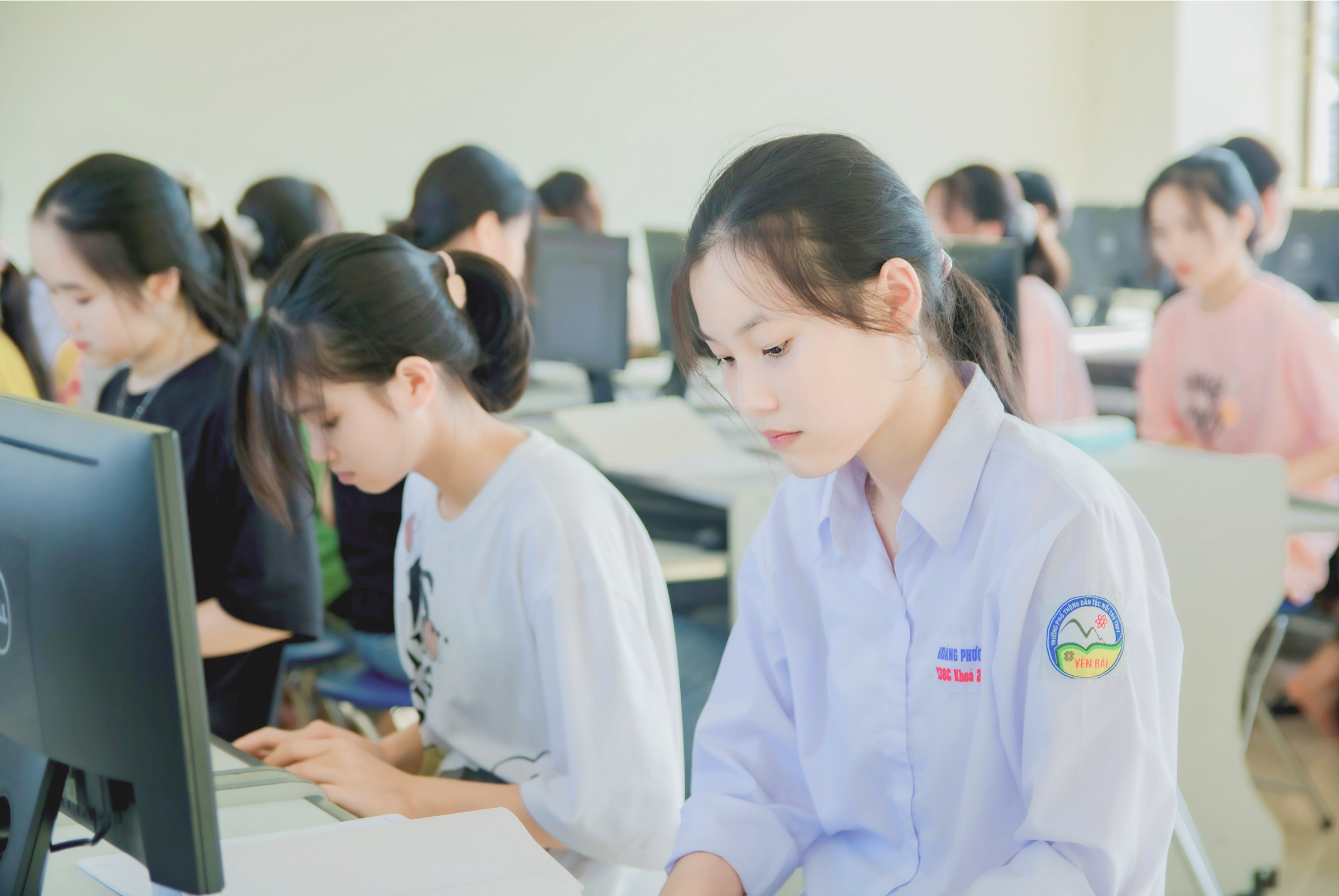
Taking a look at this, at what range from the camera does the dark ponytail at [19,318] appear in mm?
2834

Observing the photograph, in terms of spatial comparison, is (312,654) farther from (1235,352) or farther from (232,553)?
(1235,352)

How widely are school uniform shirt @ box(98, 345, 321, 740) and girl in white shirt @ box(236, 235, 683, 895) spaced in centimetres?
22

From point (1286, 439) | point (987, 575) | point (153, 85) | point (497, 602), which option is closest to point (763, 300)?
point (987, 575)

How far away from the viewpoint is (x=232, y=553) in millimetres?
1637

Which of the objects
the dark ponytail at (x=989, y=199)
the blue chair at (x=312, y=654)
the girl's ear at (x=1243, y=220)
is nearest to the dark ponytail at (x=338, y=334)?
the blue chair at (x=312, y=654)

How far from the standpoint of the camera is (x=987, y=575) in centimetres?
90

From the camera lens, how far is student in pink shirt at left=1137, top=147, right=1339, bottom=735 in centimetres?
244

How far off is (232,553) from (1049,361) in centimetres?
192

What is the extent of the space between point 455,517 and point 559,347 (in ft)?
6.61

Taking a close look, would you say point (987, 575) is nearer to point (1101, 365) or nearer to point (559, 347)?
point (559, 347)

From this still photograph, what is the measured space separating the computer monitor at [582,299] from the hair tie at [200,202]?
1210mm

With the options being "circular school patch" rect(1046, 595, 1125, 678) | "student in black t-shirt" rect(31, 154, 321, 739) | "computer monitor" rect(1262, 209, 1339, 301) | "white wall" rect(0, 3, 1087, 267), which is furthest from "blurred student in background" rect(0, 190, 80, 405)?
"computer monitor" rect(1262, 209, 1339, 301)

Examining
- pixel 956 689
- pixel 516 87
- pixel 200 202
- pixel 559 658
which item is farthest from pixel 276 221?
pixel 516 87

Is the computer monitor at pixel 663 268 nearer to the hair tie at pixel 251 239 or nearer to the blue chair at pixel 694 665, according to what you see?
the hair tie at pixel 251 239
